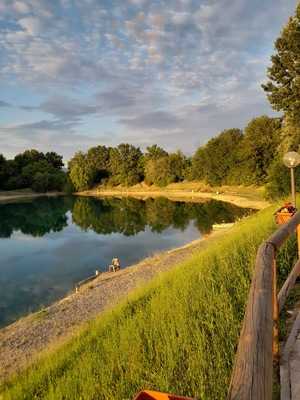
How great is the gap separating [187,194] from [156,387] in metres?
78.2

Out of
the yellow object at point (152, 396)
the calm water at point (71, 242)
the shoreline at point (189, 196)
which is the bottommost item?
the calm water at point (71, 242)

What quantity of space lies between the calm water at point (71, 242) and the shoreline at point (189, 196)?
3.32m

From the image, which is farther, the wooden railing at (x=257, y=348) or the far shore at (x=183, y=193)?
the far shore at (x=183, y=193)

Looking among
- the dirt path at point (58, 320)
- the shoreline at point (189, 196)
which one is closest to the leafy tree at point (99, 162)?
the shoreline at point (189, 196)

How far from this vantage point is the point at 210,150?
270 ft

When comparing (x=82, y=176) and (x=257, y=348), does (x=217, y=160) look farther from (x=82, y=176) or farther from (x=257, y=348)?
(x=257, y=348)

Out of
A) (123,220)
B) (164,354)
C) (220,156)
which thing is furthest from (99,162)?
(164,354)

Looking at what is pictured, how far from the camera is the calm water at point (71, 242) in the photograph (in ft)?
70.0

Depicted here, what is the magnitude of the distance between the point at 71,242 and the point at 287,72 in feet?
76.7

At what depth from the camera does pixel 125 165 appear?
109 m

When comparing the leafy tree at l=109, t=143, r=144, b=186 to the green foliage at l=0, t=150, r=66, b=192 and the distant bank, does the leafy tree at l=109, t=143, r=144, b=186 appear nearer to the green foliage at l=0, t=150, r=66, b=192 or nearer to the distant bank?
the distant bank

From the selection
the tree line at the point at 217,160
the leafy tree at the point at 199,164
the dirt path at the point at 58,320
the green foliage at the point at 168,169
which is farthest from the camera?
the green foliage at the point at 168,169

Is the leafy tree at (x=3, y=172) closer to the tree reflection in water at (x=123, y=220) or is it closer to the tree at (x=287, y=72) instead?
the tree reflection in water at (x=123, y=220)

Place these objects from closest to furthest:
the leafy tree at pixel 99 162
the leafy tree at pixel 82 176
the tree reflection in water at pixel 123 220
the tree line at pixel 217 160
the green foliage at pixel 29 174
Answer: the tree line at pixel 217 160, the tree reflection in water at pixel 123 220, the green foliage at pixel 29 174, the leafy tree at pixel 82 176, the leafy tree at pixel 99 162
